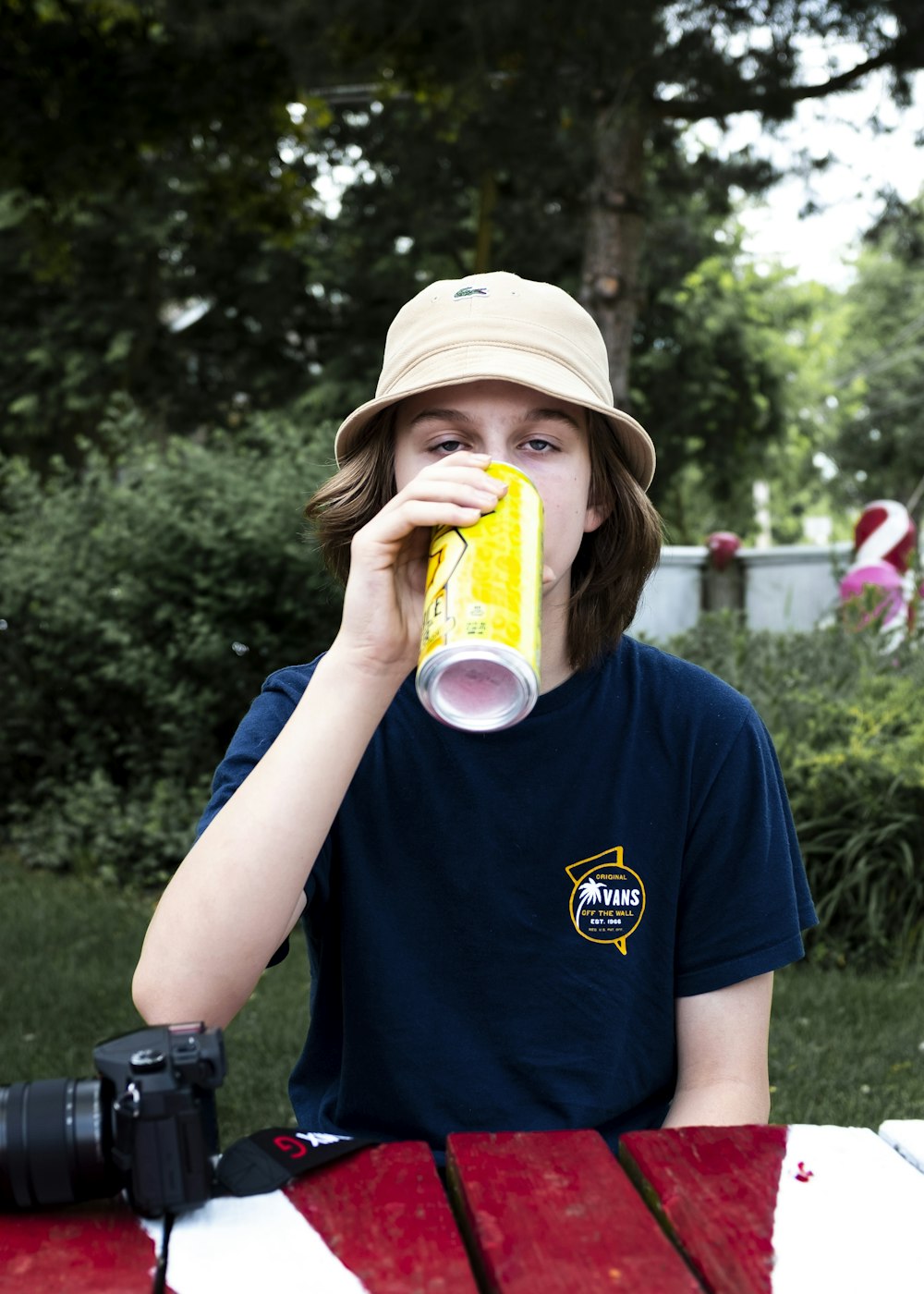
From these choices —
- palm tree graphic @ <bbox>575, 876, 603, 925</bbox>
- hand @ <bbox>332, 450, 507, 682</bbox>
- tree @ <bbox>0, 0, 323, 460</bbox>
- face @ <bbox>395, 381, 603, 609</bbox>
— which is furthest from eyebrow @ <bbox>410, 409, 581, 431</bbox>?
tree @ <bbox>0, 0, 323, 460</bbox>

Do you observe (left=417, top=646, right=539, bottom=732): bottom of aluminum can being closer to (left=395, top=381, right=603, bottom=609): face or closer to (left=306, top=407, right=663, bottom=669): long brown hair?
(left=395, top=381, right=603, bottom=609): face

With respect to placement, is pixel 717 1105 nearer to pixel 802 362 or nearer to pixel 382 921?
pixel 382 921

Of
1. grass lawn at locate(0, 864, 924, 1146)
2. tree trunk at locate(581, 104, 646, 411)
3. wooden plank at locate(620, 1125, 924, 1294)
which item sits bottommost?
grass lawn at locate(0, 864, 924, 1146)

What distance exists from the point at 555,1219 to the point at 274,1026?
3252 millimetres

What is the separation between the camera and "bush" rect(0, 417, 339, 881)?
246 inches

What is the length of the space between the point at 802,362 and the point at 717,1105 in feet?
59.8

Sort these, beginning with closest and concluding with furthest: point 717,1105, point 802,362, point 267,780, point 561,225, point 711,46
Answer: point 267,780 → point 717,1105 → point 711,46 → point 561,225 → point 802,362

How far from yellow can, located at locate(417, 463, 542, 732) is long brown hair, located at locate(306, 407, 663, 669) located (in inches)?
22.7

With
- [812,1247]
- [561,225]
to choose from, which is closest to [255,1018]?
[812,1247]

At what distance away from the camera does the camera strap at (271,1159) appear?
122 cm

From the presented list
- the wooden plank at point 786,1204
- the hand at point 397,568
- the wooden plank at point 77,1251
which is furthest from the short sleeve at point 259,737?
the wooden plank at point 786,1204

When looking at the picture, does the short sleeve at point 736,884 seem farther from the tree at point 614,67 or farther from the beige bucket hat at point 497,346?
the tree at point 614,67

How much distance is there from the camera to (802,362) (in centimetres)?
1873

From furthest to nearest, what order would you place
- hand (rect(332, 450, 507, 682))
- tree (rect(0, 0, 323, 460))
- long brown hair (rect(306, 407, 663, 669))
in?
tree (rect(0, 0, 323, 460)) → long brown hair (rect(306, 407, 663, 669)) → hand (rect(332, 450, 507, 682))
